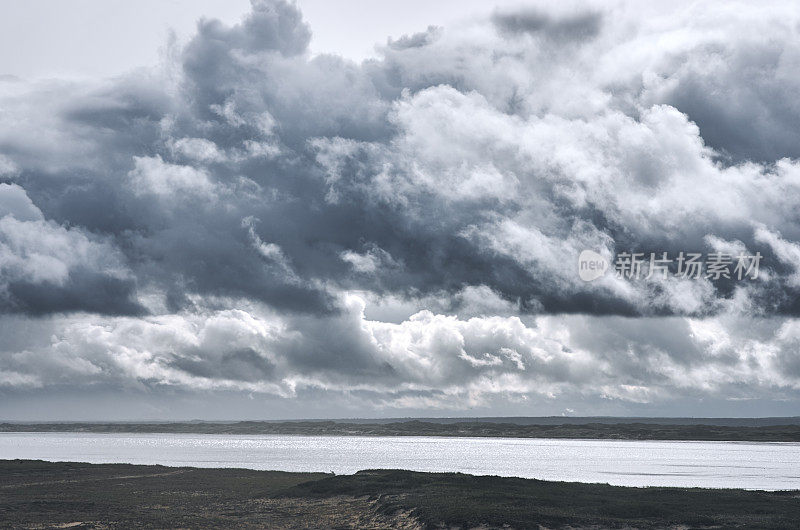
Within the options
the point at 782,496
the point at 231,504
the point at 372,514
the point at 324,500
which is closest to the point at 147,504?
the point at 231,504

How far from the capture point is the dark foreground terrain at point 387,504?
2153 inches

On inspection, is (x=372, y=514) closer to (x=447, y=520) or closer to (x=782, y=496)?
(x=447, y=520)

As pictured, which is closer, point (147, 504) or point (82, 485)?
point (147, 504)

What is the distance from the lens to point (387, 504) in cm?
6306

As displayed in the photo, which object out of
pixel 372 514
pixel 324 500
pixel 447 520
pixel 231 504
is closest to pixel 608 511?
pixel 447 520

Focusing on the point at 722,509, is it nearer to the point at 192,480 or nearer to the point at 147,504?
the point at 147,504

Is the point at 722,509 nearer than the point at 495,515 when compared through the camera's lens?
No

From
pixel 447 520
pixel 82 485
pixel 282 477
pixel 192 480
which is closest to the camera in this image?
pixel 447 520

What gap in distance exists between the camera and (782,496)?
227ft

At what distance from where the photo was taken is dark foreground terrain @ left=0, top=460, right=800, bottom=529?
54.7m

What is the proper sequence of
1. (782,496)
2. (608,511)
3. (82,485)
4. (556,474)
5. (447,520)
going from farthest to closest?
(556,474) < (82,485) < (782,496) < (608,511) < (447,520)

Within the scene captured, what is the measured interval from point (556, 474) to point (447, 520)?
238 ft

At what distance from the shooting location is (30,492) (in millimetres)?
79938

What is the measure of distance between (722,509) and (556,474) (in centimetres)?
6354
